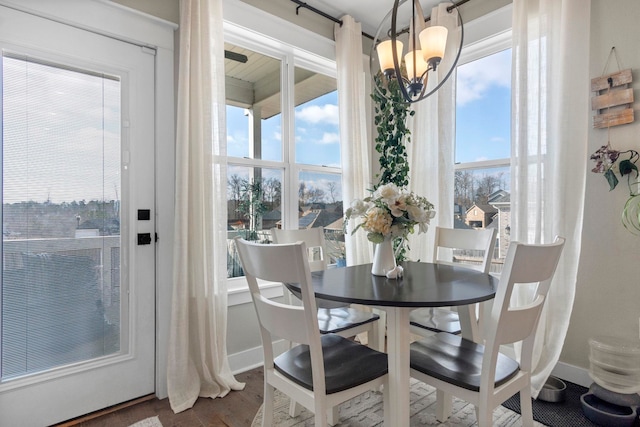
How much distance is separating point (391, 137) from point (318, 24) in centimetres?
118

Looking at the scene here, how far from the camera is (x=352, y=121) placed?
3.04 meters

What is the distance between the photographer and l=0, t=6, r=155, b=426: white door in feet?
5.73

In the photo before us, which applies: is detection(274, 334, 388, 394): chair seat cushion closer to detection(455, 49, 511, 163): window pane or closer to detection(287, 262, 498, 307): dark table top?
detection(287, 262, 498, 307): dark table top

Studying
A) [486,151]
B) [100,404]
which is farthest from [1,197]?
[486,151]

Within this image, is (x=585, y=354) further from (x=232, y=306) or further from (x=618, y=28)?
(x=232, y=306)

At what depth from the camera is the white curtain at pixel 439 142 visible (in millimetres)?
2785

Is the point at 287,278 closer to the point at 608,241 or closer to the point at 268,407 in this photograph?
the point at 268,407

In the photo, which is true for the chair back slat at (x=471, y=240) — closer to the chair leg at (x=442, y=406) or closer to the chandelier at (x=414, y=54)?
the chair leg at (x=442, y=406)

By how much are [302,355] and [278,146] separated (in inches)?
70.3

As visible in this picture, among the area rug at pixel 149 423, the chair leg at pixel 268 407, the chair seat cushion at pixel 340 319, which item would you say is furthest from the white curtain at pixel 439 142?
the area rug at pixel 149 423

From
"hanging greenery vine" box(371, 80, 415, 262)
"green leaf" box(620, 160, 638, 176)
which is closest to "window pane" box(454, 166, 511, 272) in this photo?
"hanging greenery vine" box(371, 80, 415, 262)

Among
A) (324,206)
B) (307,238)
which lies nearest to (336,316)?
(307,238)

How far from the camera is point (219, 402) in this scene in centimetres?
208

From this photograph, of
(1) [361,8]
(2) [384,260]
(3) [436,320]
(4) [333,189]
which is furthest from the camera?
(4) [333,189]
